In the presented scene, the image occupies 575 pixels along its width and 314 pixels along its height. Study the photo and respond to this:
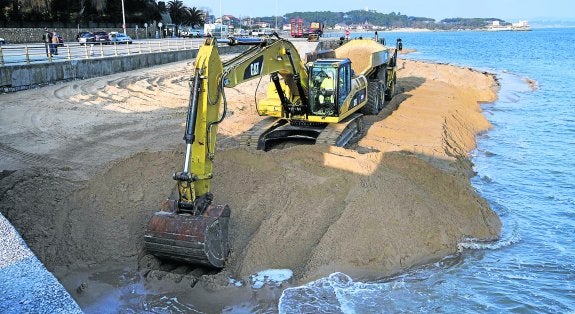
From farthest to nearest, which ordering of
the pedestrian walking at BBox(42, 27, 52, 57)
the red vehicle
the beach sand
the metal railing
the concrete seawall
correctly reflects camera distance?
the red vehicle < the pedestrian walking at BBox(42, 27, 52, 57) < the metal railing < the concrete seawall < the beach sand

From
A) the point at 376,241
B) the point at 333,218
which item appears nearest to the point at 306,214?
the point at 333,218

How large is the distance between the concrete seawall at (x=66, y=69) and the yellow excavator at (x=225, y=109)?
11.4 m

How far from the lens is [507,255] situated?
8742 mm

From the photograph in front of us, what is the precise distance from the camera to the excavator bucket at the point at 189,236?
6.91 metres

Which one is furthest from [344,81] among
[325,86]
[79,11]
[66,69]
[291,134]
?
[79,11]

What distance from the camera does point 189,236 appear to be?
688cm

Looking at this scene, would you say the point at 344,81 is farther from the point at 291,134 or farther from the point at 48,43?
the point at 48,43

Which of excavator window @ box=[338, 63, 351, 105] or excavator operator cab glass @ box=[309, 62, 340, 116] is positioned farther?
excavator window @ box=[338, 63, 351, 105]

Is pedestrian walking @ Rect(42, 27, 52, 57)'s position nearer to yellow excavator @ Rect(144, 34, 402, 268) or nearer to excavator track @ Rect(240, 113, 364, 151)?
yellow excavator @ Rect(144, 34, 402, 268)

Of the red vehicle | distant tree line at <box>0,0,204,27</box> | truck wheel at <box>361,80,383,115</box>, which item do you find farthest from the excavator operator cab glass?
the red vehicle

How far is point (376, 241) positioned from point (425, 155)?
549cm

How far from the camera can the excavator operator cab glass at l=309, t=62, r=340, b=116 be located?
12.5 metres

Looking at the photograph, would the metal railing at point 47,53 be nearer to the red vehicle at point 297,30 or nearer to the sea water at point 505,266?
the sea water at point 505,266

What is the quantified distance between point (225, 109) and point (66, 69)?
17856 mm
